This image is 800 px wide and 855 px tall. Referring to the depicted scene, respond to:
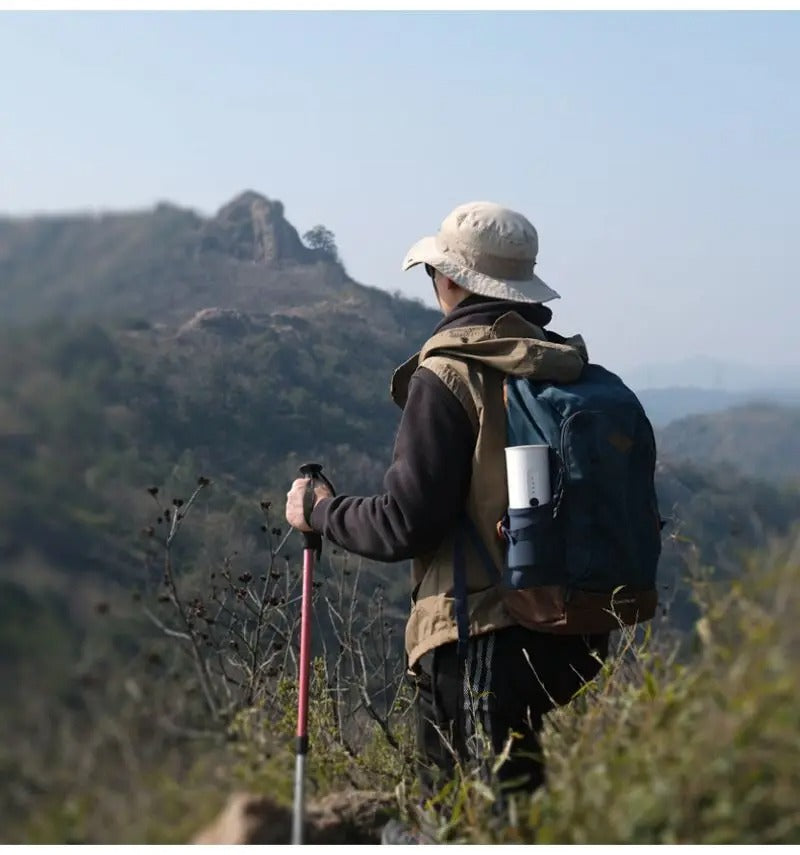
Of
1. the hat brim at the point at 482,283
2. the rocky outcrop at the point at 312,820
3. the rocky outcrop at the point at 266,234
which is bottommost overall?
the rocky outcrop at the point at 312,820

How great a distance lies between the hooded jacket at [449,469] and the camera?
293cm

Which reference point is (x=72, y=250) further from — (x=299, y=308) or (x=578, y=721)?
(x=299, y=308)

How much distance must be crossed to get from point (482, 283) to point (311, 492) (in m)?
0.73

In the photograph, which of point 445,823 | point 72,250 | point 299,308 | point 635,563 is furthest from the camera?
point 299,308

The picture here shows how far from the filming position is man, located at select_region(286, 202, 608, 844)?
2947mm

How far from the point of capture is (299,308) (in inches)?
2005

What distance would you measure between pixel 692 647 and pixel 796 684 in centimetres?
57

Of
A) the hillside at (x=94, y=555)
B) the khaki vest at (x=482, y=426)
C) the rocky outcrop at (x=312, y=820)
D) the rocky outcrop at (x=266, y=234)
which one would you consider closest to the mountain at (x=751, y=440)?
the hillside at (x=94, y=555)

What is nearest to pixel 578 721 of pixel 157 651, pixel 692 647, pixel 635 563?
pixel 635 563

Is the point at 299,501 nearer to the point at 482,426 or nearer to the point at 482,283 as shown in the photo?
the point at 482,426

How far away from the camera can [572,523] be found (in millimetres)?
2967

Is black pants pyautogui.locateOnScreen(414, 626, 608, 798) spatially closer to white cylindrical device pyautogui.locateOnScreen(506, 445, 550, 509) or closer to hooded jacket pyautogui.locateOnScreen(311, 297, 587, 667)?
hooded jacket pyautogui.locateOnScreen(311, 297, 587, 667)

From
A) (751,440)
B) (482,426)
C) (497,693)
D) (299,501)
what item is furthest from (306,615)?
(751,440)

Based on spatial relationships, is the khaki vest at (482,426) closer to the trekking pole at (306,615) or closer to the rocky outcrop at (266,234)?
the trekking pole at (306,615)
